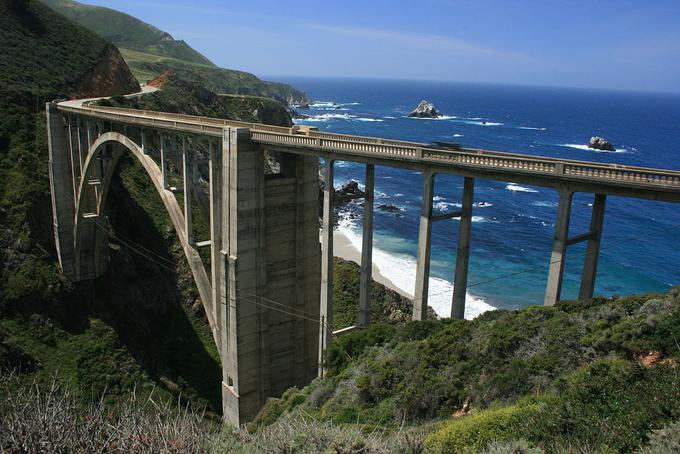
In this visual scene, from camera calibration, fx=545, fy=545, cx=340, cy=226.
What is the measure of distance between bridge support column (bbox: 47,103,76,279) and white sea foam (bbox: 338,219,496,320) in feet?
86.4

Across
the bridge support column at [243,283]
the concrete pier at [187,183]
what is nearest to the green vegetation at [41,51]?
the concrete pier at [187,183]

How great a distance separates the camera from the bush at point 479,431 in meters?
10.6

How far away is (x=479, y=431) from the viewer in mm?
10859

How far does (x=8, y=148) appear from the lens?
38.4 m

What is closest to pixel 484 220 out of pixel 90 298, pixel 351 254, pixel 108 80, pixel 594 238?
pixel 351 254

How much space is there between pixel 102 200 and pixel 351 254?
25501mm

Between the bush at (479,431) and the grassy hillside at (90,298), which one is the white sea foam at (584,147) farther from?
the bush at (479,431)

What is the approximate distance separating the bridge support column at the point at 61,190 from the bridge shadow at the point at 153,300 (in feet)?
8.10

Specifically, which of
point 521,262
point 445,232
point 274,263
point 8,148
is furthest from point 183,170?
point 445,232

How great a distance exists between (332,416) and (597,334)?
7.79m

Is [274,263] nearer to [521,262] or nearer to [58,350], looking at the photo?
[58,350]

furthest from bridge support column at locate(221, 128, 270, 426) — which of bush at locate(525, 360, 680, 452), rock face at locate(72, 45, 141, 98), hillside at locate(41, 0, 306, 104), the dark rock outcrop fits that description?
hillside at locate(41, 0, 306, 104)

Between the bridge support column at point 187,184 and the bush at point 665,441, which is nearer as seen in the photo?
the bush at point 665,441

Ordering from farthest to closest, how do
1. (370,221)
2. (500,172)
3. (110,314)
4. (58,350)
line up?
(110,314)
(58,350)
(370,221)
(500,172)
